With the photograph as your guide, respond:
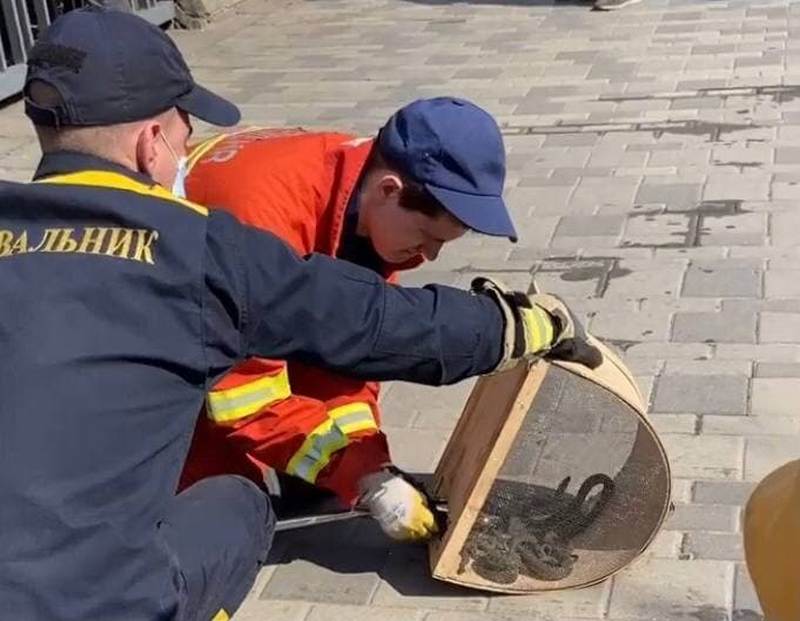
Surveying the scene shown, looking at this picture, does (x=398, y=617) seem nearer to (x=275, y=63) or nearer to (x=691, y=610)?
(x=691, y=610)

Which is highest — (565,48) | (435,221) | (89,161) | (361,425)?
(89,161)

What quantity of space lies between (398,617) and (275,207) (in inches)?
39.7

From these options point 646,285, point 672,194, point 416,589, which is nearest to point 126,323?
point 416,589

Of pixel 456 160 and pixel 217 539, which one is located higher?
pixel 456 160

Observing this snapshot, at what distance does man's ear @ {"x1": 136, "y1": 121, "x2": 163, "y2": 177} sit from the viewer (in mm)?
2531

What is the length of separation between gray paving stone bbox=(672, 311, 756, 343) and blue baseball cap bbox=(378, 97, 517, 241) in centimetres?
181

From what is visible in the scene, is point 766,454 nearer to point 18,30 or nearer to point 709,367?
point 709,367

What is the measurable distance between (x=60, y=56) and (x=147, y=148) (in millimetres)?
214

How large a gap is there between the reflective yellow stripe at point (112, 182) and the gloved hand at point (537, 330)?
72 centimetres

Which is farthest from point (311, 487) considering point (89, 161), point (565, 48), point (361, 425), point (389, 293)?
point (565, 48)

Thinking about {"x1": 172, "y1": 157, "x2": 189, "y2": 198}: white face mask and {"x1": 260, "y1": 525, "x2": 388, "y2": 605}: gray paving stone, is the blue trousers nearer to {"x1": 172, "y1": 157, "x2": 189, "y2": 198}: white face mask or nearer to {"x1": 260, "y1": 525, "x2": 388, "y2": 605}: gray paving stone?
{"x1": 260, "y1": 525, "x2": 388, "y2": 605}: gray paving stone

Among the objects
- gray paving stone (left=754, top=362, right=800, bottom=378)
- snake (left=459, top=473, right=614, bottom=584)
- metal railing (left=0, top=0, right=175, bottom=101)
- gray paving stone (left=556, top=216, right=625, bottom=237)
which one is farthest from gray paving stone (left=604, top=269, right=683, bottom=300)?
metal railing (left=0, top=0, right=175, bottom=101)

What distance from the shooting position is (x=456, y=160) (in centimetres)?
Result: 315

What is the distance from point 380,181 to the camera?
3268mm
